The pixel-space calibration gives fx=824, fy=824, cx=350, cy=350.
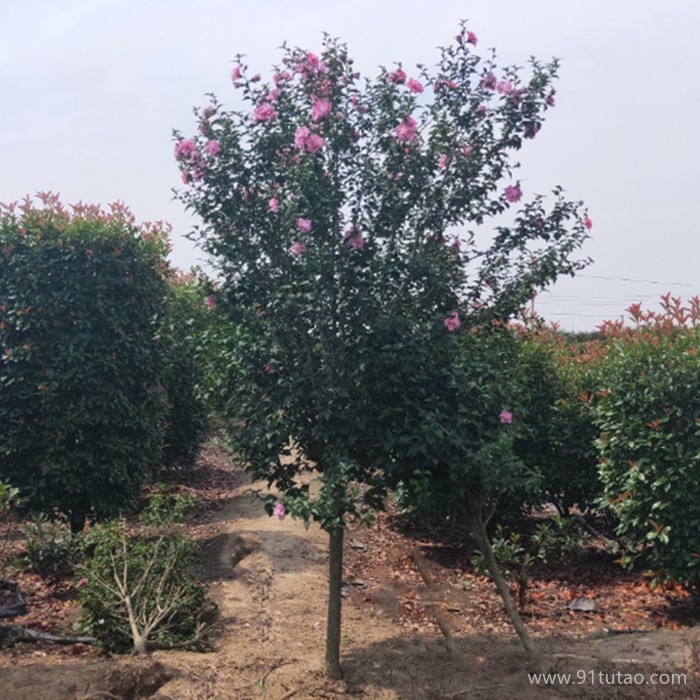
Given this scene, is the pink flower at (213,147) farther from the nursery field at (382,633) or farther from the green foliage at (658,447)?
the green foliage at (658,447)

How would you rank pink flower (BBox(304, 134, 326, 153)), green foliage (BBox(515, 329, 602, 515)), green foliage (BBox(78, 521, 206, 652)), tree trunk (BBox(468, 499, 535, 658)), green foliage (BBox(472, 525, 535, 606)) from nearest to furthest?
pink flower (BBox(304, 134, 326, 153)) → tree trunk (BBox(468, 499, 535, 658)) → green foliage (BBox(78, 521, 206, 652)) → green foliage (BBox(472, 525, 535, 606)) → green foliage (BBox(515, 329, 602, 515))

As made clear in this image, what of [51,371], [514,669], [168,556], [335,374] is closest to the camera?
[335,374]

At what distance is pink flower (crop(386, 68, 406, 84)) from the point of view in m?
5.14

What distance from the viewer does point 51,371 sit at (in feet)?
26.5

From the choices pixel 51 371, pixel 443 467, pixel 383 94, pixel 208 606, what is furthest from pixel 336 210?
pixel 51 371

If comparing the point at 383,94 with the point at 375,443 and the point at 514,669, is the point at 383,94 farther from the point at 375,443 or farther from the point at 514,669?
the point at 514,669

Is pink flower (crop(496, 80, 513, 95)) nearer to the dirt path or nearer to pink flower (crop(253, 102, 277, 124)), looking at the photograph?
pink flower (crop(253, 102, 277, 124))

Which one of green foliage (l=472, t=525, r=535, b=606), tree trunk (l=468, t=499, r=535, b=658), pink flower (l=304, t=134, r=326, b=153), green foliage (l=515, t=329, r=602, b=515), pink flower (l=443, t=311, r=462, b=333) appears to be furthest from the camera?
green foliage (l=515, t=329, r=602, b=515)

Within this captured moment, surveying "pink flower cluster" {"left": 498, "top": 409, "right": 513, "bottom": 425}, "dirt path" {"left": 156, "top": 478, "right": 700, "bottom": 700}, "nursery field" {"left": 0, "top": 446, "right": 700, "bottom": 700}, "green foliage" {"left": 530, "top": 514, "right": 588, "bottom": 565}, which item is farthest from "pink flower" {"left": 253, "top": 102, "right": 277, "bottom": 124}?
"green foliage" {"left": 530, "top": 514, "right": 588, "bottom": 565}

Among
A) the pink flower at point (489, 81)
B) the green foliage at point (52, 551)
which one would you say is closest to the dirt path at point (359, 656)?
the green foliage at point (52, 551)

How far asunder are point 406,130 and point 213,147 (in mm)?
1182

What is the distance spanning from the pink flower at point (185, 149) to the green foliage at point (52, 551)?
13.8 feet

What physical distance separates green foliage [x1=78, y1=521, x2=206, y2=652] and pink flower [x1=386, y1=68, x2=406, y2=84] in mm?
3844

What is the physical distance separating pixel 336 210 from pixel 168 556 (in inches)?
123
